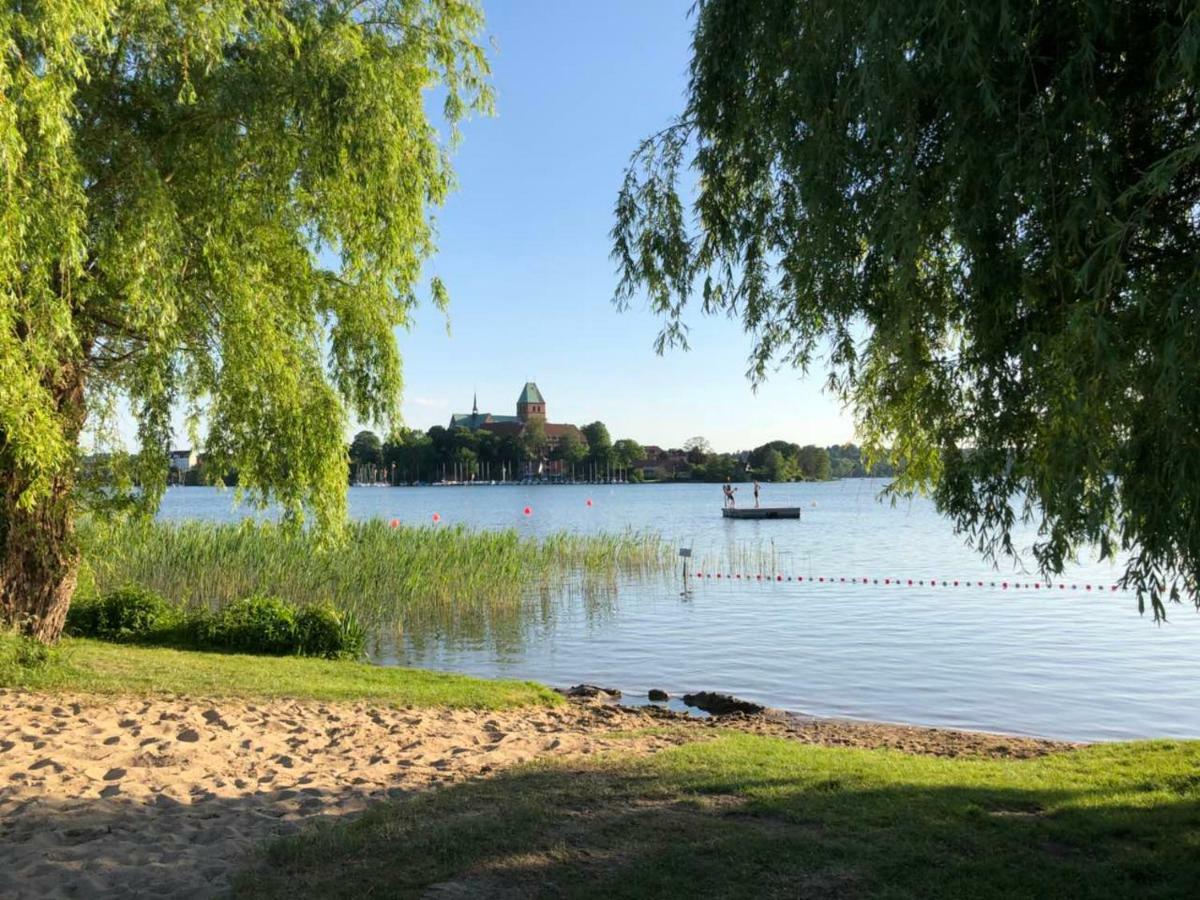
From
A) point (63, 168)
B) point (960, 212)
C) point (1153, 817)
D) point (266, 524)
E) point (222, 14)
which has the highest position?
point (222, 14)

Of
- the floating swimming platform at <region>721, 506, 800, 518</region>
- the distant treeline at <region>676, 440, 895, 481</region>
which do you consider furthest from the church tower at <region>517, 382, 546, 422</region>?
the floating swimming platform at <region>721, 506, 800, 518</region>

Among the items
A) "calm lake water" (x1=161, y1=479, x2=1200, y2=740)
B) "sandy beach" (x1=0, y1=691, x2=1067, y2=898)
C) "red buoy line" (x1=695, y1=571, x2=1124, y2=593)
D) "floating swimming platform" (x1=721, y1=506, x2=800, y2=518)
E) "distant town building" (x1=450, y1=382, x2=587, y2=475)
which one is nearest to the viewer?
"sandy beach" (x1=0, y1=691, x2=1067, y2=898)

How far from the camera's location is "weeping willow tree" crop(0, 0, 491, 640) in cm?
734

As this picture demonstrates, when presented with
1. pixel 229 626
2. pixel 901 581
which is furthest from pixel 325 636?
pixel 901 581

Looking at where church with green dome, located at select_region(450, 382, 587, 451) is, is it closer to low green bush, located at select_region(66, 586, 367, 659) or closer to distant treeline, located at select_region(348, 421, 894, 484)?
distant treeline, located at select_region(348, 421, 894, 484)

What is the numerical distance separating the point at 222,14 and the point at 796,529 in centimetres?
4235

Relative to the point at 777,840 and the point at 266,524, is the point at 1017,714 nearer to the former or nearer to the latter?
the point at 777,840

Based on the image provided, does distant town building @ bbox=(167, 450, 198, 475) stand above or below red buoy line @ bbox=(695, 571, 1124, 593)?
above

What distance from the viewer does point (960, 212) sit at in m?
4.18

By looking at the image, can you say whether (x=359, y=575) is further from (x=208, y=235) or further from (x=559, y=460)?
(x=559, y=460)

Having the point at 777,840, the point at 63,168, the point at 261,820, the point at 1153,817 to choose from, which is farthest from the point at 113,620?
the point at 1153,817

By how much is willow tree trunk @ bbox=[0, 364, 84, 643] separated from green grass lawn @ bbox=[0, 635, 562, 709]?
0.51m

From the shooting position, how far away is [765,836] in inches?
209

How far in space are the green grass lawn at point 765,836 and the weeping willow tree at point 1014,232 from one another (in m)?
1.66
